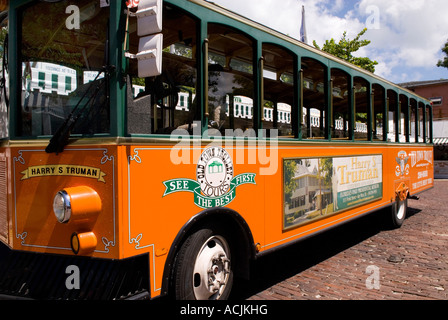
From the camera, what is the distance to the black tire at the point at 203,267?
2973 millimetres

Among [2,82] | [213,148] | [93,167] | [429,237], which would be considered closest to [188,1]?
[213,148]

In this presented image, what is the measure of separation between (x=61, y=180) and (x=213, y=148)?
1263mm

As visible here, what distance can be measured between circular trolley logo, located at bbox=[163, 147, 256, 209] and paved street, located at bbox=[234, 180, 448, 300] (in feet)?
4.33

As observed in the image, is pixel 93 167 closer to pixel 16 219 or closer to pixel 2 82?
pixel 16 219

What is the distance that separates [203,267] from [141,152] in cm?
116

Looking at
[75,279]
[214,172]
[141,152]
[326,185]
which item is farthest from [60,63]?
[326,185]

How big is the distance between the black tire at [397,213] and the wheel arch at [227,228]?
4776 mm

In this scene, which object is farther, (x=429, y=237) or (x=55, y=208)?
(x=429, y=237)

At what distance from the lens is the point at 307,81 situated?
5.37 metres

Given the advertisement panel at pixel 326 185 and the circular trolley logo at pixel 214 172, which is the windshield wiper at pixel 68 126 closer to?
the circular trolley logo at pixel 214 172

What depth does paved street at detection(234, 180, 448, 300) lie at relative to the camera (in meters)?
4.14

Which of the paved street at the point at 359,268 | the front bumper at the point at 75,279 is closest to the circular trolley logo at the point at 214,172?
the front bumper at the point at 75,279

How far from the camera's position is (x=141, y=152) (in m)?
2.71

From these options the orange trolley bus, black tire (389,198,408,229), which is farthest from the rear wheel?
the orange trolley bus
